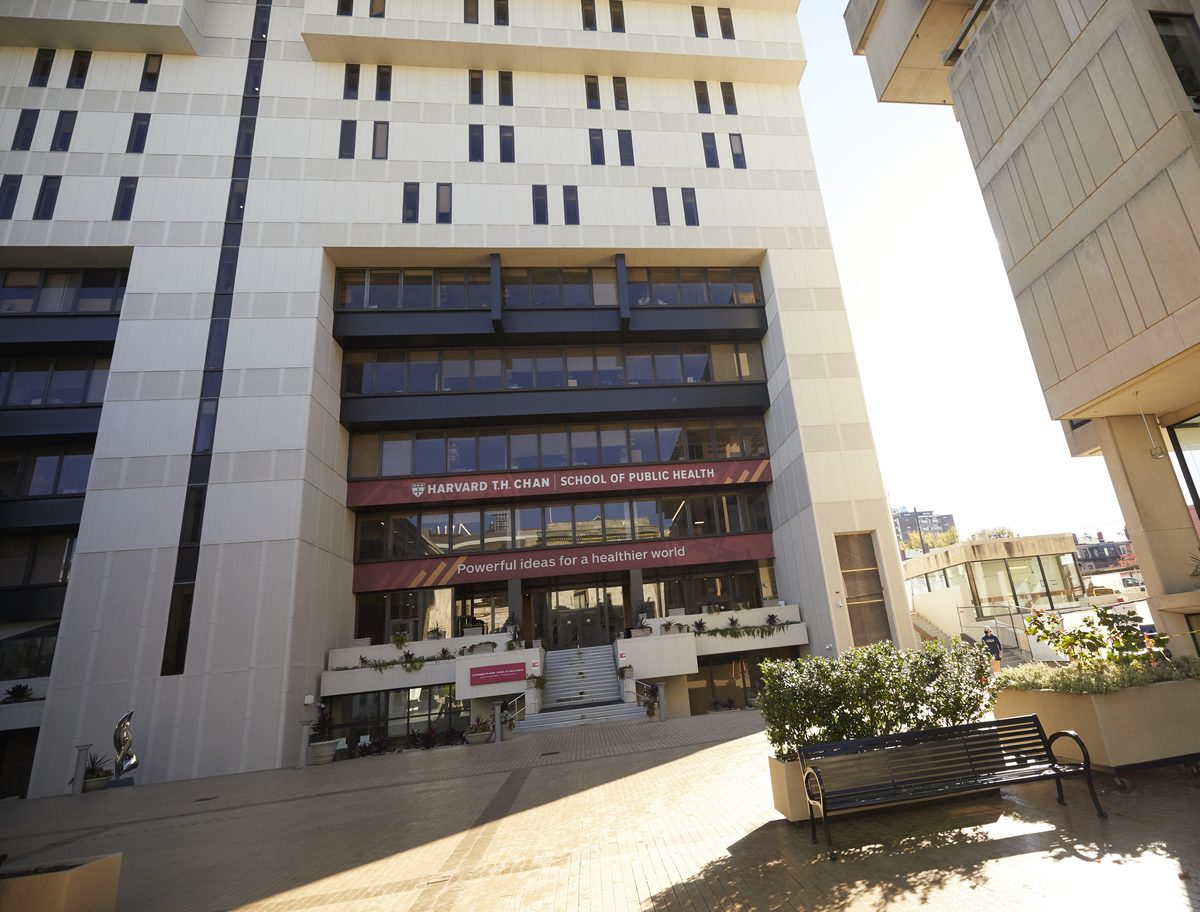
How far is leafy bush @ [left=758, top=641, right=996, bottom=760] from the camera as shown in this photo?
24.8ft

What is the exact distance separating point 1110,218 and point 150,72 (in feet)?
116

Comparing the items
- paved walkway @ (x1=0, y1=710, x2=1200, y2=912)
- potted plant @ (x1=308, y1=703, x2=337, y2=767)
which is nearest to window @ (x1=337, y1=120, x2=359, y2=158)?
potted plant @ (x1=308, y1=703, x2=337, y2=767)

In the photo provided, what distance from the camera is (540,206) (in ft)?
89.5

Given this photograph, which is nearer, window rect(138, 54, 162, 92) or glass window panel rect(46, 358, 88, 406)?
glass window panel rect(46, 358, 88, 406)

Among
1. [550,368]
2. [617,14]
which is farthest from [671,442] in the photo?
[617,14]

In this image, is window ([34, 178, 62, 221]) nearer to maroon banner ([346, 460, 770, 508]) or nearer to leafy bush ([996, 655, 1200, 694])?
maroon banner ([346, 460, 770, 508])

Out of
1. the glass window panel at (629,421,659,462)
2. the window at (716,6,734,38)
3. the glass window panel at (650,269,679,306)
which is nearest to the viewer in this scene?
the glass window panel at (629,421,659,462)

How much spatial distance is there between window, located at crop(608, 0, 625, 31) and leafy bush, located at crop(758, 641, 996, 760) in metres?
32.0

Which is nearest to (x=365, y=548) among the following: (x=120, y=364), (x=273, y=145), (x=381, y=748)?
(x=381, y=748)

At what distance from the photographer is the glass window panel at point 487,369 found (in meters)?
26.9

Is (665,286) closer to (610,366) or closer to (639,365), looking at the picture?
Answer: (639,365)

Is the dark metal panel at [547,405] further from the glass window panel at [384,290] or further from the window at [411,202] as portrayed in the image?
the window at [411,202]

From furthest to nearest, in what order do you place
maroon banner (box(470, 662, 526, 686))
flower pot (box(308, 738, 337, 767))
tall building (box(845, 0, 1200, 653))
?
maroon banner (box(470, 662, 526, 686)) < flower pot (box(308, 738, 337, 767)) < tall building (box(845, 0, 1200, 653))

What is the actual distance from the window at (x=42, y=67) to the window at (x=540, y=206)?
21.4m
